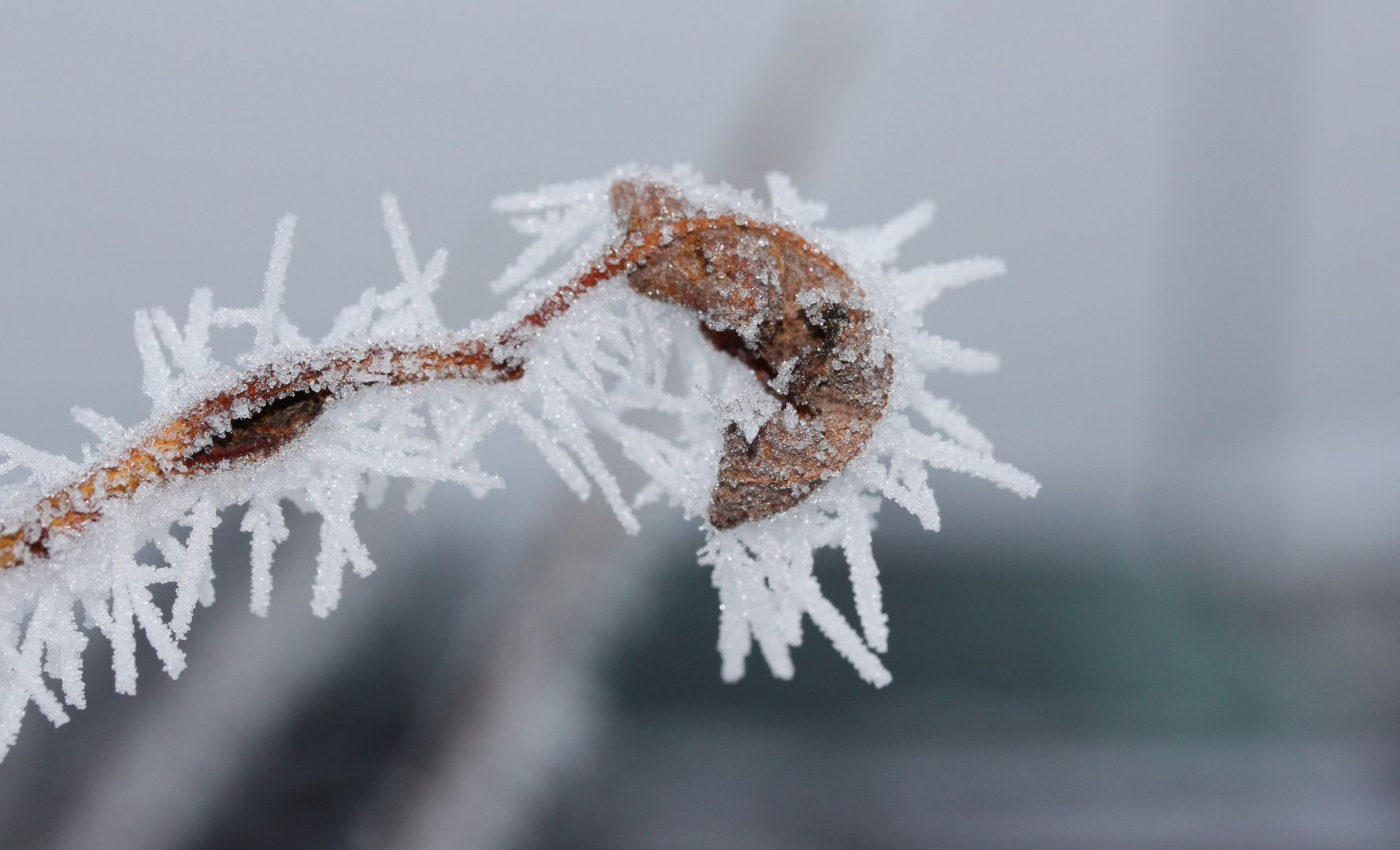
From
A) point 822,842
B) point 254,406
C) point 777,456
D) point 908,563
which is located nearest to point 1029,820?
point 822,842

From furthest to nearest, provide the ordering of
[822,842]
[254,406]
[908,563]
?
[908,563] < [822,842] < [254,406]

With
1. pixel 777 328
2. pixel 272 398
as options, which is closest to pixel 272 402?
pixel 272 398

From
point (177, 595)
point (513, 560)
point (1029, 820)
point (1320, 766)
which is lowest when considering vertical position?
point (1320, 766)

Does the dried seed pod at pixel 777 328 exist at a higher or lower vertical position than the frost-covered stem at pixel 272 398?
lower

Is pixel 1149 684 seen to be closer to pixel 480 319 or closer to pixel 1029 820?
pixel 1029 820

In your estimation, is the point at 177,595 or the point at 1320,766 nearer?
the point at 177,595

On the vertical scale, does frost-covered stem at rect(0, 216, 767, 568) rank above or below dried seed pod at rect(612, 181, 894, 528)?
above
